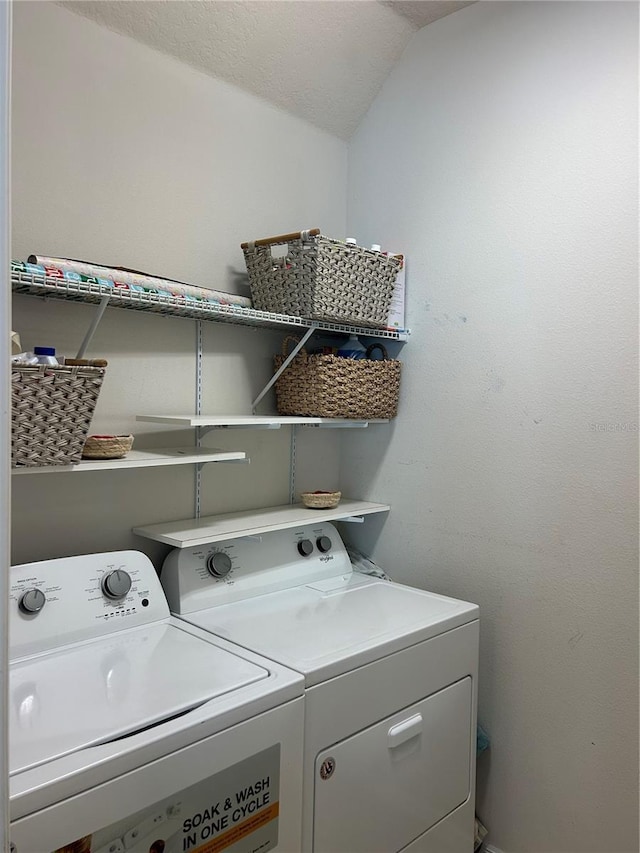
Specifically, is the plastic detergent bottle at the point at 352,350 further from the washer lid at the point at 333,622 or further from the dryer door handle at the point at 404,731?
the dryer door handle at the point at 404,731

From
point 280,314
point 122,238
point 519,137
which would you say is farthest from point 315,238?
point 519,137

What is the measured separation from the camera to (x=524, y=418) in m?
1.94

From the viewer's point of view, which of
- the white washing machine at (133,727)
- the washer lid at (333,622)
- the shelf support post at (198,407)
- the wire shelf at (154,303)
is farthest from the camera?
the shelf support post at (198,407)

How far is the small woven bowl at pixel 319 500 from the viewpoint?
2135 millimetres

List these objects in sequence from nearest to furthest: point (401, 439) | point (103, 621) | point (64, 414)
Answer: point (64, 414) < point (103, 621) < point (401, 439)

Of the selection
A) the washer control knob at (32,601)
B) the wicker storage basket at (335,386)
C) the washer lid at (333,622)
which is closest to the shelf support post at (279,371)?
→ the wicker storage basket at (335,386)

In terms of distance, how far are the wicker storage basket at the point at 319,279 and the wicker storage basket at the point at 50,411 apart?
694 mm

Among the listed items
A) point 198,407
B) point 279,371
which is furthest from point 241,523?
point 279,371

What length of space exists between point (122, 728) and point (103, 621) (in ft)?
1.49

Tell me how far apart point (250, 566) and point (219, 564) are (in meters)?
0.13

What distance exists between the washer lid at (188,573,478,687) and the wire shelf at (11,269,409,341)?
0.80 meters

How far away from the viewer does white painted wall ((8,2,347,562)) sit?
161 cm

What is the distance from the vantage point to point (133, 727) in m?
1.16

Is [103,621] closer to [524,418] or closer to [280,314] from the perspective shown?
[280,314]
